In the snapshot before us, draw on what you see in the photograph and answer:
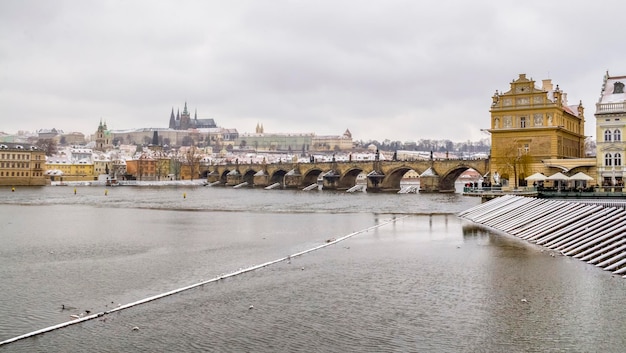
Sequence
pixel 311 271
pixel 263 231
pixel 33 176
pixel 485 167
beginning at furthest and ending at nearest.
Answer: pixel 33 176 → pixel 485 167 → pixel 263 231 → pixel 311 271

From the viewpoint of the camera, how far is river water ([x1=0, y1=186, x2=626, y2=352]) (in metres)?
13.7

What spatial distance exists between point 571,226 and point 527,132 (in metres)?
40.4

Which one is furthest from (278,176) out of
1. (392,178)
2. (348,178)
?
(392,178)

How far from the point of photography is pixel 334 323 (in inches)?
596

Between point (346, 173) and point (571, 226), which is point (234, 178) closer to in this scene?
point (346, 173)

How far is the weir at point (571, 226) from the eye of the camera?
23.6m

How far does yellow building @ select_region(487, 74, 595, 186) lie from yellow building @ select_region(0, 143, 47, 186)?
106 meters

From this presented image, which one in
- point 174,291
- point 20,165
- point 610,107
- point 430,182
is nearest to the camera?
point 174,291

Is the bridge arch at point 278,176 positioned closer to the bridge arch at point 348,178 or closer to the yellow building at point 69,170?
the bridge arch at point 348,178

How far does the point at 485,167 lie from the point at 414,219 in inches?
1733

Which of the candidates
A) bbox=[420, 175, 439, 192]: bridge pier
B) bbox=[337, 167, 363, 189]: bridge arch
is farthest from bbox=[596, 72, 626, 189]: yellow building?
bbox=[337, 167, 363, 189]: bridge arch

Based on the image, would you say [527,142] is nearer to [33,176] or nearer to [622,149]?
[622,149]

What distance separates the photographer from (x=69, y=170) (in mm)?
159500

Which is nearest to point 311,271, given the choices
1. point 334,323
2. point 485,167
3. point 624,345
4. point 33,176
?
point 334,323
